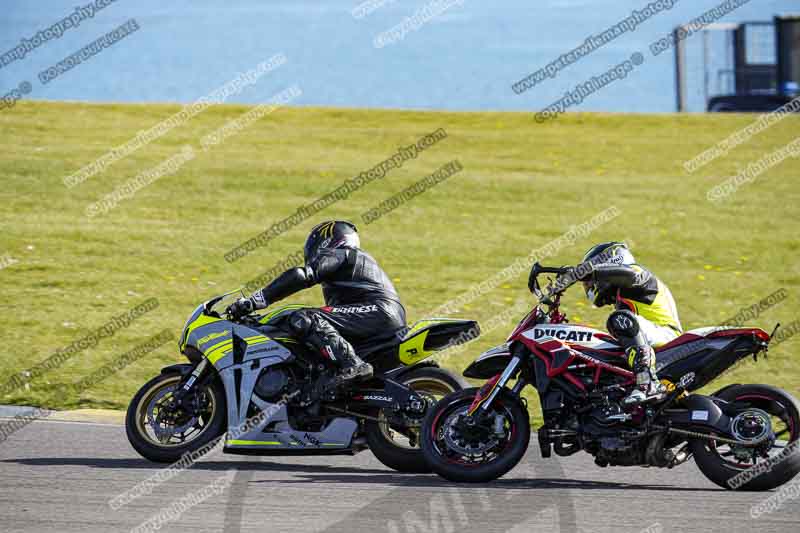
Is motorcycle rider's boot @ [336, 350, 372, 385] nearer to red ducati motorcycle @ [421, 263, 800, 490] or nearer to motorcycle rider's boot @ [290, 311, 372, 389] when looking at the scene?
motorcycle rider's boot @ [290, 311, 372, 389]

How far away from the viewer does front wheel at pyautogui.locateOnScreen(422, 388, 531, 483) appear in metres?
7.58

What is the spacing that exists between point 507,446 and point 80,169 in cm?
1526

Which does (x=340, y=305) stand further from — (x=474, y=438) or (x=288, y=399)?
(x=474, y=438)

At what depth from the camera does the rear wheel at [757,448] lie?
7273 millimetres

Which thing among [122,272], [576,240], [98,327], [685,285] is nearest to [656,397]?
[98,327]

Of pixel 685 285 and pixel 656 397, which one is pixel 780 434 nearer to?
pixel 656 397

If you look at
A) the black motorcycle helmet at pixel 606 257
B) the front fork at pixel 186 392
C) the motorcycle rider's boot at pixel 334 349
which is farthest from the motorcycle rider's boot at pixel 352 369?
the black motorcycle helmet at pixel 606 257

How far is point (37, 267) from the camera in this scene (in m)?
15.5

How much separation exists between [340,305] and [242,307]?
27.7 inches

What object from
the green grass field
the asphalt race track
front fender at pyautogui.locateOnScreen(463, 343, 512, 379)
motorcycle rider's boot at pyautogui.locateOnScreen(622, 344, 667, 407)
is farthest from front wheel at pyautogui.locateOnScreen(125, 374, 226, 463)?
motorcycle rider's boot at pyautogui.locateOnScreen(622, 344, 667, 407)

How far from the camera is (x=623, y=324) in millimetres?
7496

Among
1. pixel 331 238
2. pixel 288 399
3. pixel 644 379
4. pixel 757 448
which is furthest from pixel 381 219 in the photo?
pixel 757 448

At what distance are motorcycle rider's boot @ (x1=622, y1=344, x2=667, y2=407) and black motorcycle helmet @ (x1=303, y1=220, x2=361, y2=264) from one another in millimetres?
2232

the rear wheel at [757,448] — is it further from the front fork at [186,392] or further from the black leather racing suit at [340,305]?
the front fork at [186,392]
